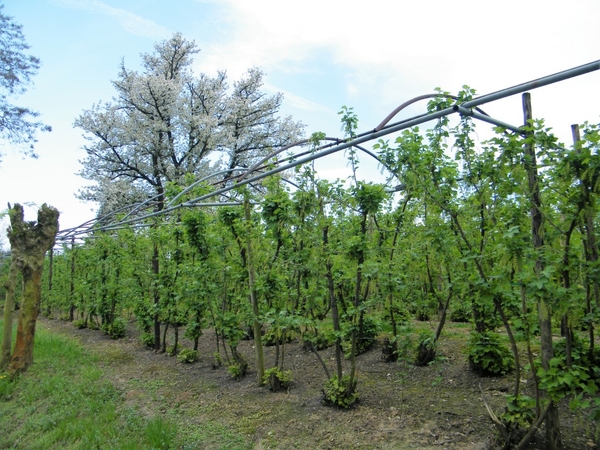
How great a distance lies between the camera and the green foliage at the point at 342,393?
409 centimetres

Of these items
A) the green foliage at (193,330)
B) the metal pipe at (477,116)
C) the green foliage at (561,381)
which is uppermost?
the metal pipe at (477,116)

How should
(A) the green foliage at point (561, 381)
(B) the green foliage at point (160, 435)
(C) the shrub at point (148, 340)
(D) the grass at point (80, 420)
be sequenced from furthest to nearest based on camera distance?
(C) the shrub at point (148, 340) < (D) the grass at point (80, 420) < (B) the green foliage at point (160, 435) < (A) the green foliage at point (561, 381)

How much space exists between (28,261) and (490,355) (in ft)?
23.3

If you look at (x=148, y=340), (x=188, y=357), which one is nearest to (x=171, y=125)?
(x=148, y=340)

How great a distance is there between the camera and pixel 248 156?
66.9ft

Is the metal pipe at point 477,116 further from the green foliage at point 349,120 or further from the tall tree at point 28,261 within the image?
the tall tree at point 28,261

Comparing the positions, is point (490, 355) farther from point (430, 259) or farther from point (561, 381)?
point (561, 381)

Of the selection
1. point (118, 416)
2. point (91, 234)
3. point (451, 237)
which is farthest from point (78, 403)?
point (91, 234)

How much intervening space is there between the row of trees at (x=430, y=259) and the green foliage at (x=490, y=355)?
1 centimetres

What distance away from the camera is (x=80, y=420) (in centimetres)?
445

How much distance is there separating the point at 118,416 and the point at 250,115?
1773 cm

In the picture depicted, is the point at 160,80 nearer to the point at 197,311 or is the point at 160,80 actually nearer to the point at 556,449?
the point at 197,311

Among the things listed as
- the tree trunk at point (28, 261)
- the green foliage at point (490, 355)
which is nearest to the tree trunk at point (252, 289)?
the green foliage at point (490, 355)

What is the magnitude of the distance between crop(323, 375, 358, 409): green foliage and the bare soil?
70 millimetres
